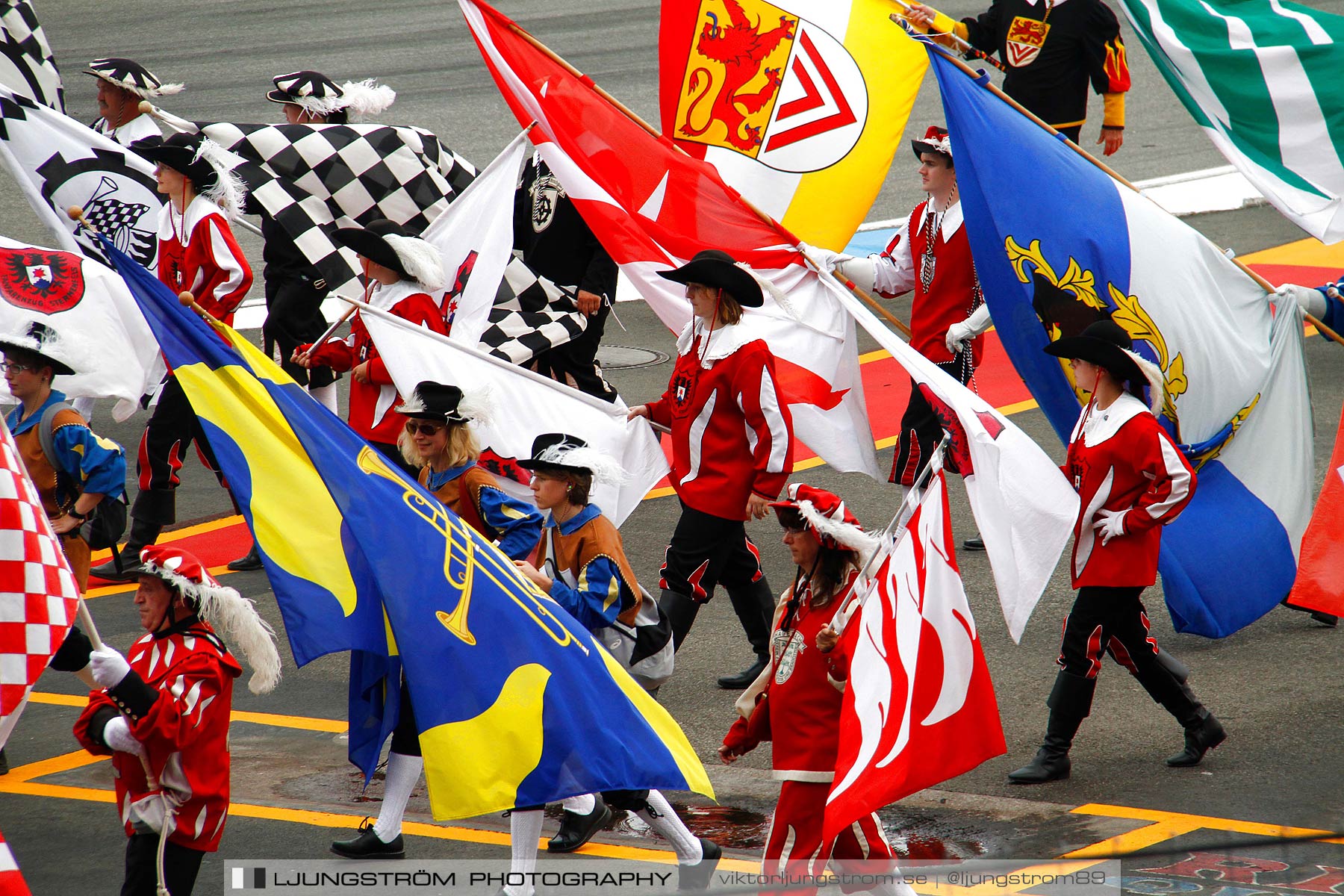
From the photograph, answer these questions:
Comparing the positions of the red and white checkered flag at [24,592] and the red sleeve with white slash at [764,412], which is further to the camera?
the red sleeve with white slash at [764,412]

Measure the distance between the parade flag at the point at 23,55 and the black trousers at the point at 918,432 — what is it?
5985 mm

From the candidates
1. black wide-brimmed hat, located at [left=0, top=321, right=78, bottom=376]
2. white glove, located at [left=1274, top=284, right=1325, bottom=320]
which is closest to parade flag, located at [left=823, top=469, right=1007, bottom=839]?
white glove, located at [left=1274, top=284, right=1325, bottom=320]

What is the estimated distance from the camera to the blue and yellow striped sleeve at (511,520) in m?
6.43

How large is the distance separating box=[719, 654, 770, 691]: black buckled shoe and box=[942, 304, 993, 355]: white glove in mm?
1888

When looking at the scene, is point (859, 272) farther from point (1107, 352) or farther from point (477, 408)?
point (477, 408)

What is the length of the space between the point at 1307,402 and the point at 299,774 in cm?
461

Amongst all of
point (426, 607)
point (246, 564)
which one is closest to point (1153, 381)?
point (426, 607)

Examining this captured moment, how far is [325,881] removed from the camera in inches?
226

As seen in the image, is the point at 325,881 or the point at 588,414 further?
the point at 588,414

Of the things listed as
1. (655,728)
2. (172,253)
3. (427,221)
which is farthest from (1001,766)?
(172,253)

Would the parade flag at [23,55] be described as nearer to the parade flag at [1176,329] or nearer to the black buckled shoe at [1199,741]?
the parade flag at [1176,329]

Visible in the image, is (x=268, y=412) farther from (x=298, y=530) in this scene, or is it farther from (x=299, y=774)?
(x=299, y=774)

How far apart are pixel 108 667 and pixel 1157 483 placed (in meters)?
3.77

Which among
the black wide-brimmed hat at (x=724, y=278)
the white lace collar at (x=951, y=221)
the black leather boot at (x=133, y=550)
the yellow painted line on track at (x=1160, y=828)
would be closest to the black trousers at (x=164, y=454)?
the black leather boot at (x=133, y=550)
